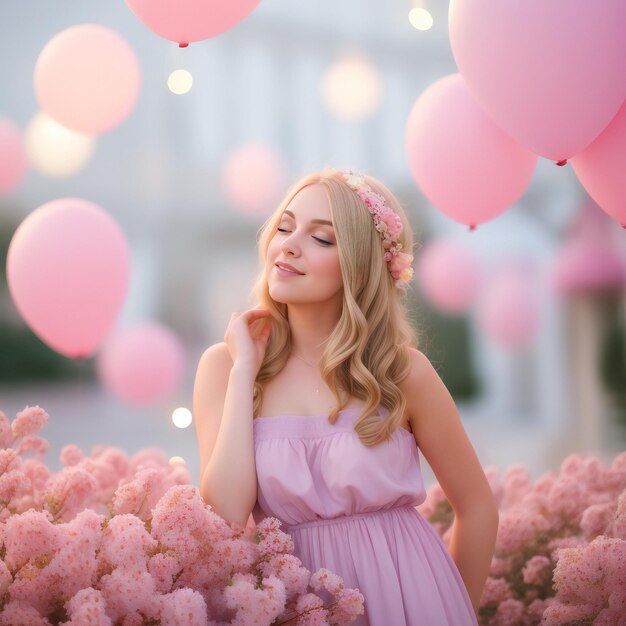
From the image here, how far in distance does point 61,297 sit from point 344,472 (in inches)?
42.0

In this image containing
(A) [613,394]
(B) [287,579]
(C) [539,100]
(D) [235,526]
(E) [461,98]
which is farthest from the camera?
(A) [613,394]

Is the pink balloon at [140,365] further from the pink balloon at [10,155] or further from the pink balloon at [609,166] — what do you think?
the pink balloon at [609,166]

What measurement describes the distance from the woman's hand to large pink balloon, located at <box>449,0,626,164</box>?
24.7 inches

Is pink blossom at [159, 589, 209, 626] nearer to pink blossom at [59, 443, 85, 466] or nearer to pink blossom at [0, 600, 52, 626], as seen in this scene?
pink blossom at [0, 600, 52, 626]

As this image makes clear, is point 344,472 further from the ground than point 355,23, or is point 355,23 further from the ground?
point 355,23

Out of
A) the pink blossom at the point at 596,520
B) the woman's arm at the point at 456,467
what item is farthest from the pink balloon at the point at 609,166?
the pink blossom at the point at 596,520

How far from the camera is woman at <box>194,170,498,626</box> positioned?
4.76ft

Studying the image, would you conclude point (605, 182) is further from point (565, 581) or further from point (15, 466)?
point (15, 466)

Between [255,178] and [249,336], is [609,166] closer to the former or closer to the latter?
[249,336]

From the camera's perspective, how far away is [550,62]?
5.08 feet

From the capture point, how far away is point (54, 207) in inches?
86.7

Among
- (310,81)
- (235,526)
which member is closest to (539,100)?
(235,526)

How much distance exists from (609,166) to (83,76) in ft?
4.79

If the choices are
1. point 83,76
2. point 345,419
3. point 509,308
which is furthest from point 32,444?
point 509,308
